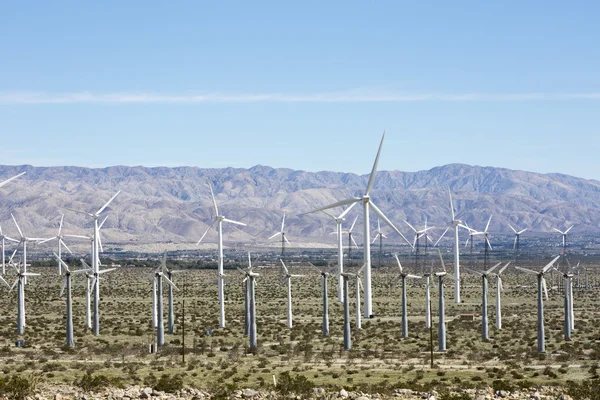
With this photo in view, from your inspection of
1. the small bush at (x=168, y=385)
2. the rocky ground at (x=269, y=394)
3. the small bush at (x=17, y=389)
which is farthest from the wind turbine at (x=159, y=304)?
the small bush at (x=17, y=389)

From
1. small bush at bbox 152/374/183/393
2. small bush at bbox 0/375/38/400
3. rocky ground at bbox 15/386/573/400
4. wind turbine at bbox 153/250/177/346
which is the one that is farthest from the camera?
wind turbine at bbox 153/250/177/346

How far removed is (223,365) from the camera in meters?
56.4

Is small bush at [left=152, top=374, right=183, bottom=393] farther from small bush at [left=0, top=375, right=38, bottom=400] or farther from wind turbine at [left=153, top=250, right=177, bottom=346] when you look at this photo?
wind turbine at [left=153, top=250, right=177, bottom=346]

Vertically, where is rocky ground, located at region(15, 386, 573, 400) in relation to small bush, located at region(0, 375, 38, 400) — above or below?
below

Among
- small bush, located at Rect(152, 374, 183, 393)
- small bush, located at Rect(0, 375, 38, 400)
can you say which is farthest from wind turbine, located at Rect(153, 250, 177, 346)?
small bush, located at Rect(0, 375, 38, 400)

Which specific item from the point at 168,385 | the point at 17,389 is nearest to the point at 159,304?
the point at 168,385

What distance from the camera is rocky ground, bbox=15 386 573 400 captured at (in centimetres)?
4338

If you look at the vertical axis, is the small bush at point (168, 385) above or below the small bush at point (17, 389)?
below

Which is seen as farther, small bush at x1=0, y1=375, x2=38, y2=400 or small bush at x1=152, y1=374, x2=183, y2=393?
small bush at x1=152, y1=374, x2=183, y2=393

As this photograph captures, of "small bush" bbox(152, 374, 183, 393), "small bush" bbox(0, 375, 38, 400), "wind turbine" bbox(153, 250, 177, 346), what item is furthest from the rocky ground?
"wind turbine" bbox(153, 250, 177, 346)

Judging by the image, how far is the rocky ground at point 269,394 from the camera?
1708 inches

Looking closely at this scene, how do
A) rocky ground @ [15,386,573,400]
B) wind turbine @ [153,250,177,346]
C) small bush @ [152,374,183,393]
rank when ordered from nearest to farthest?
rocky ground @ [15,386,573,400] → small bush @ [152,374,183,393] → wind turbine @ [153,250,177,346]

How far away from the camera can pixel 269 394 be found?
4481cm

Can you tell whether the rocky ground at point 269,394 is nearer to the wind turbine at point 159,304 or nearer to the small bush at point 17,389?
the small bush at point 17,389
